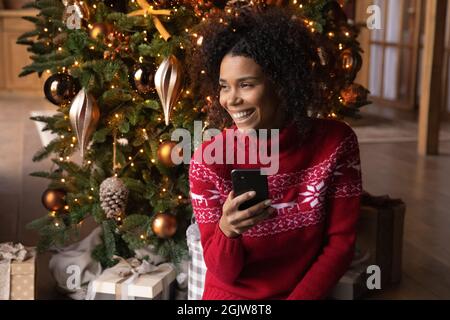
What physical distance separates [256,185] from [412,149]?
14.4 ft

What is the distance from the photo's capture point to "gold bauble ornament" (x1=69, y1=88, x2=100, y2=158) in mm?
2201

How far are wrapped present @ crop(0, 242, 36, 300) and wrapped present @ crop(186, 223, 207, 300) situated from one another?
1.66ft

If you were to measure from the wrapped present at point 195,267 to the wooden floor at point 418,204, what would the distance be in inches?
29.9

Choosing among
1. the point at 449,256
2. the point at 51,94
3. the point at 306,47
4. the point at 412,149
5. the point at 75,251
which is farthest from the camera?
the point at 412,149

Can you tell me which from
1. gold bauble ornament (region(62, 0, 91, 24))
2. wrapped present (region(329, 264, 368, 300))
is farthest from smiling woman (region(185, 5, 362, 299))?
wrapped present (region(329, 264, 368, 300))

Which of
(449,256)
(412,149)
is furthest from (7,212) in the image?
(412,149)

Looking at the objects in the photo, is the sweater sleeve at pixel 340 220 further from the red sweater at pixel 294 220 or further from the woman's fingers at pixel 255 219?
the woman's fingers at pixel 255 219

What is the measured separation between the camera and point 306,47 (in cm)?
128

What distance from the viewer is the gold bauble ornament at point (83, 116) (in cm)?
220

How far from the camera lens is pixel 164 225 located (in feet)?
7.99

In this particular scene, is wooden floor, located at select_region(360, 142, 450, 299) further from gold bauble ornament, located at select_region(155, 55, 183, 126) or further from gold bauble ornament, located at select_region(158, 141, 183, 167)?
gold bauble ornament, located at select_region(155, 55, 183, 126)

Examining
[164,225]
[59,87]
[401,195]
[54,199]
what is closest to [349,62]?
[164,225]

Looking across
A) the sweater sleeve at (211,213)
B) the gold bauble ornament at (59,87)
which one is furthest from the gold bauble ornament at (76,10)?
the sweater sleeve at (211,213)
